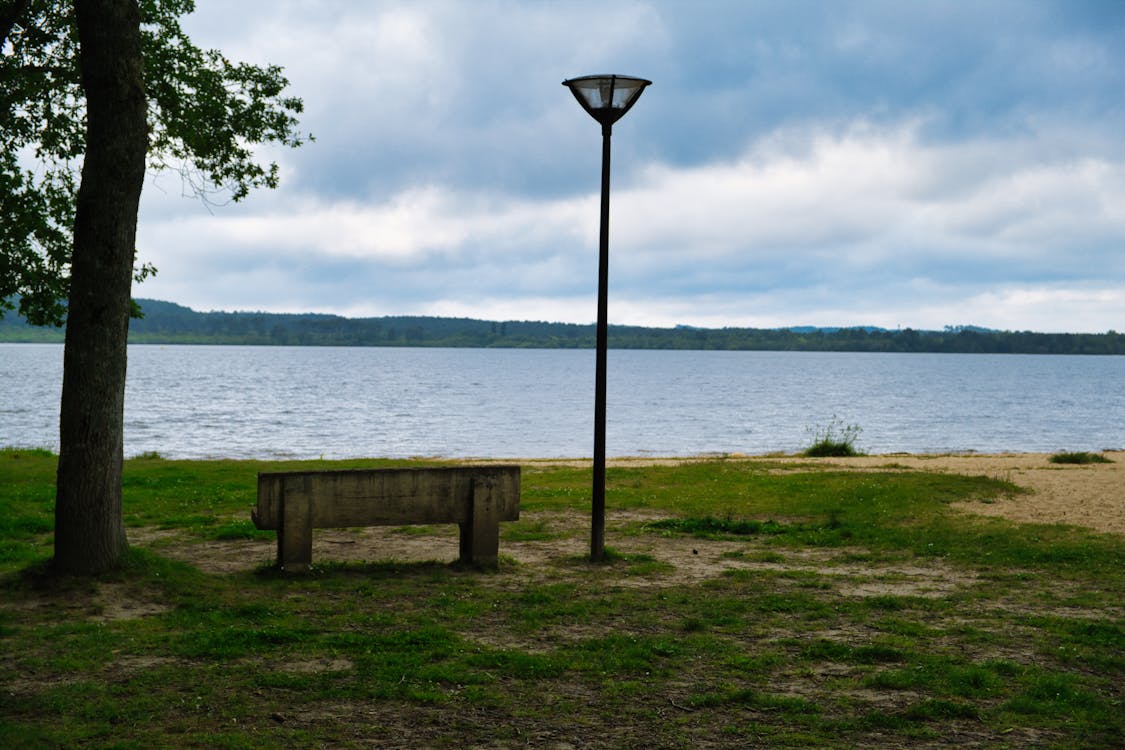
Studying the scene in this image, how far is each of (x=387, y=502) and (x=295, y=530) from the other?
91 cm

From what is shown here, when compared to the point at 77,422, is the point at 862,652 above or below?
below

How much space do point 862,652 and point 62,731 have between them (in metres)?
5.29

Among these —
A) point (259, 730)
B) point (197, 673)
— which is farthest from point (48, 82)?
point (259, 730)

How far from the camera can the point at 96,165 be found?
8.20 m

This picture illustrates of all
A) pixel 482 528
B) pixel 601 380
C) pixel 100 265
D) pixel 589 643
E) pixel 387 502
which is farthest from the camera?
pixel 601 380

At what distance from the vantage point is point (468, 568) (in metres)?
9.93

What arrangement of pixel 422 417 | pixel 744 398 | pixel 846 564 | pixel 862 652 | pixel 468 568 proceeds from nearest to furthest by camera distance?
pixel 862 652
pixel 468 568
pixel 846 564
pixel 422 417
pixel 744 398

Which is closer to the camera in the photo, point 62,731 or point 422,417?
point 62,731

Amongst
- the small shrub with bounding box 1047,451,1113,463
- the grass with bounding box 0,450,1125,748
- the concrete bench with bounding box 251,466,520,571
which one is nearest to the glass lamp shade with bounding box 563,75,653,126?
the concrete bench with bounding box 251,466,520,571

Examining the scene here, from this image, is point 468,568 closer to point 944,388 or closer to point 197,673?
point 197,673

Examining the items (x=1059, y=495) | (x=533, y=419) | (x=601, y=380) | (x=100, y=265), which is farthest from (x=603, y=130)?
(x=533, y=419)

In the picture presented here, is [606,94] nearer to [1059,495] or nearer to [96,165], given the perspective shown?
[96,165]

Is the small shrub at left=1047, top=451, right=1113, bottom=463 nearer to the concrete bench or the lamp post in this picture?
the lamp post

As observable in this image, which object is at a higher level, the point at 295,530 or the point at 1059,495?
the point at 295,530
